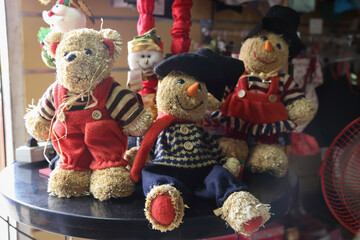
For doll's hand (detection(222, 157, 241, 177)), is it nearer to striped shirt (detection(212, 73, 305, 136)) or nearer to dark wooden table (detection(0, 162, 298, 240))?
dark wooden table (detection(0, 162, 298, 240))

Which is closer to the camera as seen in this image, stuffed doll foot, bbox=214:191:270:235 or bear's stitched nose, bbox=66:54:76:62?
stuffed doll foot, bbox=214:191:270:235

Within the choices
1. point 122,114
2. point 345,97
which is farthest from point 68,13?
point 345,97

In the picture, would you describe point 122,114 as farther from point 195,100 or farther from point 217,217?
point 217,217

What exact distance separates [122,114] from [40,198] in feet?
0.72

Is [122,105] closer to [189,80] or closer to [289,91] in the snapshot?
[189,80]

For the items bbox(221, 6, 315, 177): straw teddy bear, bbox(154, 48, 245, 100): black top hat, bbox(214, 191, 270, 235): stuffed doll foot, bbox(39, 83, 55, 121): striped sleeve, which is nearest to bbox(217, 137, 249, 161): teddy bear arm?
bbox(221, 6, 315, 177): straw teddy bear

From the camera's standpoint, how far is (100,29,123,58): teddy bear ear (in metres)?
0.68

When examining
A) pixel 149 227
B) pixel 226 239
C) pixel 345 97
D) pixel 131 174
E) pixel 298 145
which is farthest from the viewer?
pixel 345 97

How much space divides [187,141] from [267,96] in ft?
0.90

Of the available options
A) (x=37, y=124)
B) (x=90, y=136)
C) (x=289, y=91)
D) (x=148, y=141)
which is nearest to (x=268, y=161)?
(x=289, y=91)

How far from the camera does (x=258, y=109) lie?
85 centimetres

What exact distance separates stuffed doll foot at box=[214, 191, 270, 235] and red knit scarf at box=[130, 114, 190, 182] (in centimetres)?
20

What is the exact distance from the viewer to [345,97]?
1.65 metres

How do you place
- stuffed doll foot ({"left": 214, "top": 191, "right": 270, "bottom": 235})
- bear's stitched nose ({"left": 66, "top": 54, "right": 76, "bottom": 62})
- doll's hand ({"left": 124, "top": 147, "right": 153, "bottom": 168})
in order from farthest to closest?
1. doll's hand ({"left": 124, "top": 147, "right": 153, "bottom": 168})
2. bear's stitched nose ({"left": 66, "top": 54, "right": 76, "bottom": 62})
3. stuffed doll foot ({"left": 214, "top": 191, "right": 270, "bottom": 235})
